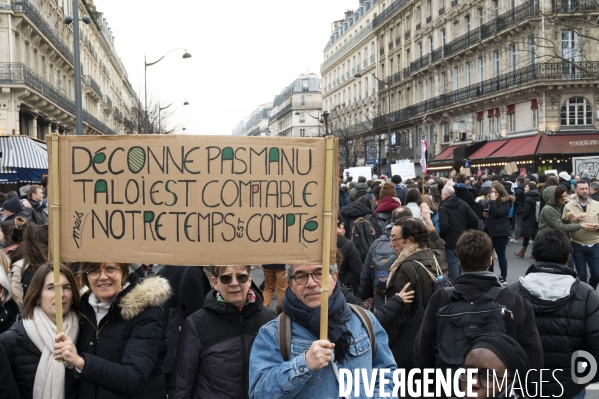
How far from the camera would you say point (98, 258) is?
3109 millimetres

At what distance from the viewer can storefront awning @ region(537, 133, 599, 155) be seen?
28953 mm

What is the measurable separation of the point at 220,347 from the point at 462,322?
1.39 m

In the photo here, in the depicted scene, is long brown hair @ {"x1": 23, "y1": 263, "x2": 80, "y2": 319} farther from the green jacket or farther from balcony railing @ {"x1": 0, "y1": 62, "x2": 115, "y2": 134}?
balcony railing @ {"x1": 0, "y1": 62, "x2": 115, "y2": 134}

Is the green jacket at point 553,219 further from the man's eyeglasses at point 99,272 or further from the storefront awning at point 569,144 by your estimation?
the storefront awning at point 569,144

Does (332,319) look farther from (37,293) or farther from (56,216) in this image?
(37,293)

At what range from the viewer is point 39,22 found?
3234 centimetres

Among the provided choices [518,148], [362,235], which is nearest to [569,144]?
[518,148]

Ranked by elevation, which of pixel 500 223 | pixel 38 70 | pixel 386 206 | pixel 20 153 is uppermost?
pixel 38 70

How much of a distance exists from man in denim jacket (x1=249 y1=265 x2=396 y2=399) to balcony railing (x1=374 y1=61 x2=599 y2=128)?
68.9 feet

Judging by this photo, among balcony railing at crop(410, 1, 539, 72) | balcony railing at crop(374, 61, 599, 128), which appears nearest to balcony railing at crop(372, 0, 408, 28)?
balcony railing at crop(410, 1, 539, 72)

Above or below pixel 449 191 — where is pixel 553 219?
below

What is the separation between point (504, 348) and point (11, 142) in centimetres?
1739

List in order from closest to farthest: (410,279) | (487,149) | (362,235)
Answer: (410,279)
(362,235)
(487,149)

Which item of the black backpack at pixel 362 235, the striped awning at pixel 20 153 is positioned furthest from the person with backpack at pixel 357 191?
the striped awning at pixel 20 153
